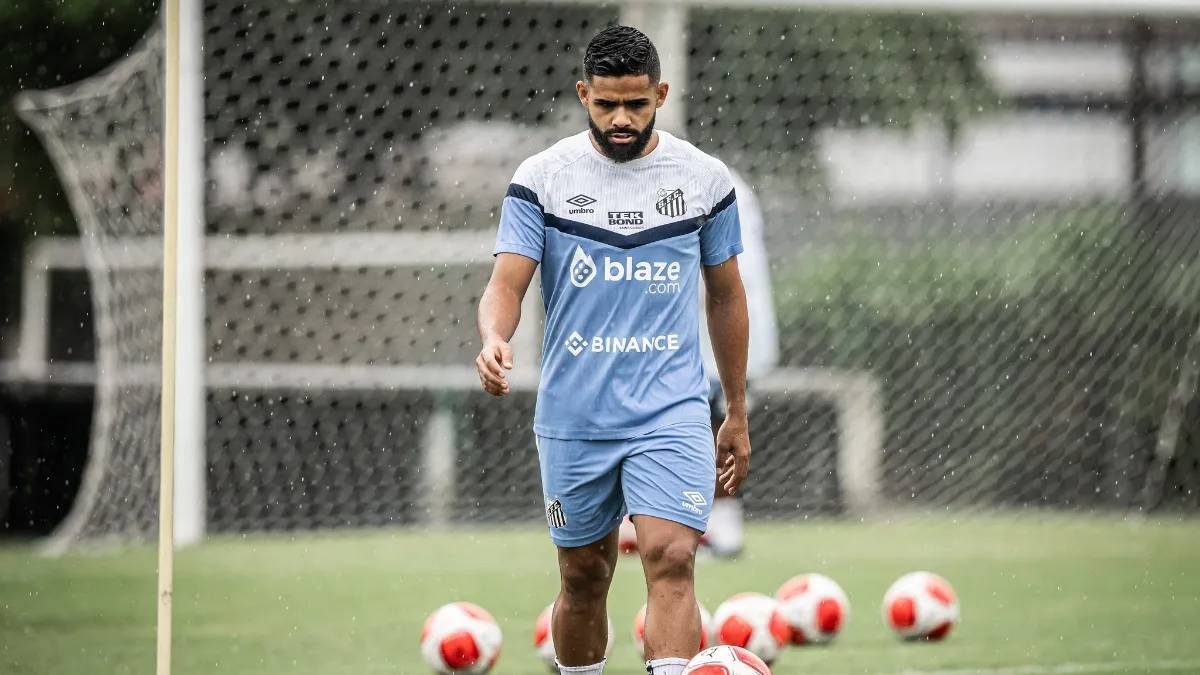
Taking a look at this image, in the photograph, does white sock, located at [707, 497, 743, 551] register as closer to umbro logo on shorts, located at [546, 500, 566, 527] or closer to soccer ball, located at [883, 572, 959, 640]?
soccer ball, located at [883, 572, 959, 640]

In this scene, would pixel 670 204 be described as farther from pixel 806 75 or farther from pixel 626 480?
pixel 806 75

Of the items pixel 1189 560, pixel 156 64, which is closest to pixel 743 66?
pixel 156 64

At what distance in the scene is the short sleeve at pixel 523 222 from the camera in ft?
14.3

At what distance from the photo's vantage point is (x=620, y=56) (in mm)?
4234

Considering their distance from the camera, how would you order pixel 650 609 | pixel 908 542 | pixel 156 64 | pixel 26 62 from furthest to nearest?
pixel 26 62, pixel 908 542, pixel 156 64, pixel 650 609

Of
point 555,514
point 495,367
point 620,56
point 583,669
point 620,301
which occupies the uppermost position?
point 620,56

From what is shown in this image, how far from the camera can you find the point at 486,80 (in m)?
9.47

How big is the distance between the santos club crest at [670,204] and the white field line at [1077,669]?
7.97ft

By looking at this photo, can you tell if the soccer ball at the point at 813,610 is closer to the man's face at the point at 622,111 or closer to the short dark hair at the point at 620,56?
the man's face at the point at 622,111

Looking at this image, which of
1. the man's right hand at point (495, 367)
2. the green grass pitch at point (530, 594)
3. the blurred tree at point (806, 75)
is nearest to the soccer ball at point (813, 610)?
the green grass pitch at point (530, 594)

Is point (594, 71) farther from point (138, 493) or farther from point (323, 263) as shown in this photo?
point (138, 493)

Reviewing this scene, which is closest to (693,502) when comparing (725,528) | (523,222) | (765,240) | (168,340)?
(523,222)

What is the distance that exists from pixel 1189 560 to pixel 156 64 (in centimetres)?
700

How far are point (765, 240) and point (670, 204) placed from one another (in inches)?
336
